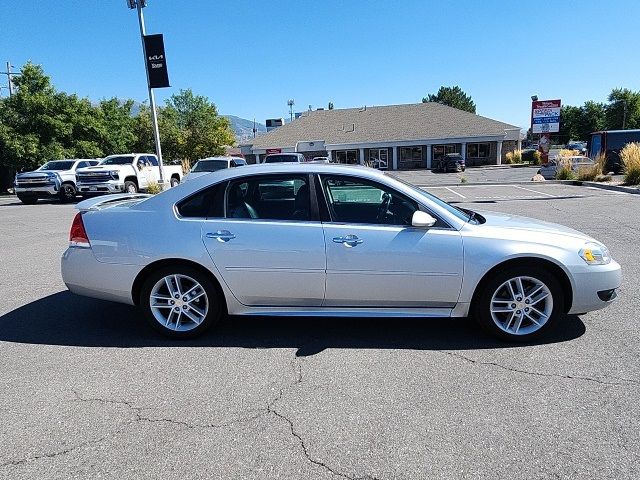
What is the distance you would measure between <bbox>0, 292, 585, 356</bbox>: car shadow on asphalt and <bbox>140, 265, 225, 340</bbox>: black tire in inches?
3.5

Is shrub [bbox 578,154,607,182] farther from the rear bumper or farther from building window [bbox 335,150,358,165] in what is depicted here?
building window [bbox 335,150,358,165]

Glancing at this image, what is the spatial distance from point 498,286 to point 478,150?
4612 centimetres

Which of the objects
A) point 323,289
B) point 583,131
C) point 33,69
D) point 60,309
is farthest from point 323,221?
point 583,131

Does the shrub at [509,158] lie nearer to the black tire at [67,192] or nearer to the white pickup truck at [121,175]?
the white pickup truck at [121,175]

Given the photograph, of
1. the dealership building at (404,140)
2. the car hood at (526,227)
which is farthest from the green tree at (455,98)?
the car hood at (526,227)

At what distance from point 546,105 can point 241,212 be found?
3529cm

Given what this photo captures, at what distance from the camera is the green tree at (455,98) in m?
83.9

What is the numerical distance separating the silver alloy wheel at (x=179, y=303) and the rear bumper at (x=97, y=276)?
257 mm

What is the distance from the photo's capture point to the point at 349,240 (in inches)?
144

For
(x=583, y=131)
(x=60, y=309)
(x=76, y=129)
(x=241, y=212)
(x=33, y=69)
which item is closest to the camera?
(x=241, y=212)

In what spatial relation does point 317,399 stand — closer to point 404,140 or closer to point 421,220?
point 421,220

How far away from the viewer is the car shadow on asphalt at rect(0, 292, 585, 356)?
3.85 metres

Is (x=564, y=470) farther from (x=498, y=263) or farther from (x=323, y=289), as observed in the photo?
(x=323, y=289)

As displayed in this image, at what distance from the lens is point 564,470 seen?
2.29 m
